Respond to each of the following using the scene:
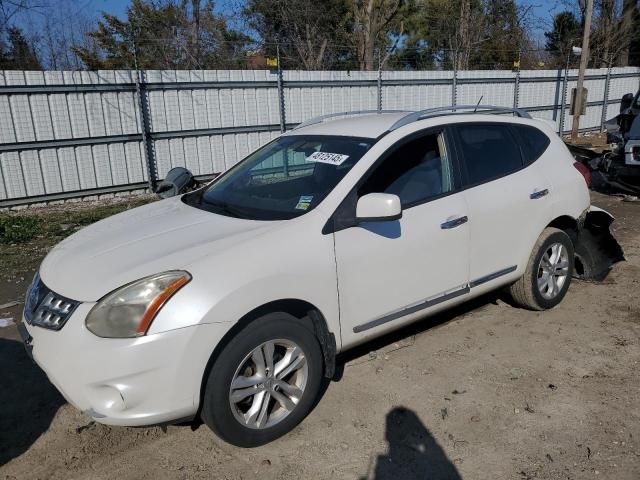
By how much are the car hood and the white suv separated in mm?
14

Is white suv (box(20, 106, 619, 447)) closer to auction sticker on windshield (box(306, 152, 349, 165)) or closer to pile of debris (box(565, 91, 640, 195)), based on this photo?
auction sticker on windshield (box(306, 152, 349, 165))

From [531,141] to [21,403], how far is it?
13.8 feet

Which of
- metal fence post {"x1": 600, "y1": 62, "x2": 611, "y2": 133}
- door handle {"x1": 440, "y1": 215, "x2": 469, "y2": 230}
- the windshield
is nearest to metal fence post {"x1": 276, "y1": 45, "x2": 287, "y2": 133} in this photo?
the windshield

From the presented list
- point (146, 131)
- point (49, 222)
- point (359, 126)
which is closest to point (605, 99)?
point (146, 131)

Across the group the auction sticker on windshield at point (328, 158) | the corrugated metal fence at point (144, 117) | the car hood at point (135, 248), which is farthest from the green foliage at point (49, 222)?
the auction sticker on windshield at point (328, 158)

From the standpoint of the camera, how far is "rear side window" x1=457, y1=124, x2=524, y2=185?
3910mm

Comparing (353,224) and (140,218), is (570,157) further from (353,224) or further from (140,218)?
(140,218)

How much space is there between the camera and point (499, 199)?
13.0ft

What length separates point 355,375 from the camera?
3.70 m

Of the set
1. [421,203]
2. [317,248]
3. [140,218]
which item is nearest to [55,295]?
[140,218]

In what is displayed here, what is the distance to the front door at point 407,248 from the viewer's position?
3.19 m

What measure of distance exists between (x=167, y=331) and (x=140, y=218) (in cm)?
136

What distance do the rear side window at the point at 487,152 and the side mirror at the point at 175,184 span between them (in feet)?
8.16

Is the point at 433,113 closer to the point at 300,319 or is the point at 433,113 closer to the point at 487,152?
the point at 487,152
